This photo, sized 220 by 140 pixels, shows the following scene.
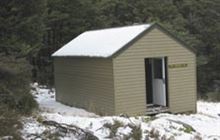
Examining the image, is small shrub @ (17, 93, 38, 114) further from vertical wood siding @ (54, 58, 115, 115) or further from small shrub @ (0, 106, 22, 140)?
vertical wood siding @ (54, 58, 115, 115)

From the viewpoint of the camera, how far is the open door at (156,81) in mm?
15703

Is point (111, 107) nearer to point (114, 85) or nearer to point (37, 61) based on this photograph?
point (114, 85)

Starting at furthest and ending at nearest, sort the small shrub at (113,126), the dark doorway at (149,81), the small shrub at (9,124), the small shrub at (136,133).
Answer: the dark doorway at (149,81), the small shrub at (136,133), the small shrub at (113,126), the small shrub at (9,124)

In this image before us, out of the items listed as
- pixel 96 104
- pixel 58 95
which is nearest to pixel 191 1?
pixel 58 95

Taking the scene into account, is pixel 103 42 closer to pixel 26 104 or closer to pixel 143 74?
pixel 143 74

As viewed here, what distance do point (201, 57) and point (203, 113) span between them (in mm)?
18527

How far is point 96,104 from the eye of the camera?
15547 millimetres

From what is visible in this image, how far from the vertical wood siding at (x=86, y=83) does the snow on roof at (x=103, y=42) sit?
0.28 meters

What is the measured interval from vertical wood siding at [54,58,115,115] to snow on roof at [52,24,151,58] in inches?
11.0

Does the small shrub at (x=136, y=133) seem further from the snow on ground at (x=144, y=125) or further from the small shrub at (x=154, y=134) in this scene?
the small shrub at (x=154, y=134)

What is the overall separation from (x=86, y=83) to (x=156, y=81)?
270 cm

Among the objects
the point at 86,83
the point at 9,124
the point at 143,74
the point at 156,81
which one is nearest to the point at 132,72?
the point at 143,74

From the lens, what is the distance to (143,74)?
1479 centimetres

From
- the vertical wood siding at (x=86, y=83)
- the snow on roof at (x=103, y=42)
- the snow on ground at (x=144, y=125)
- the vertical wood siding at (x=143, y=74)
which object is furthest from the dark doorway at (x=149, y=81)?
the vertical wood siding at (x=86, y=83)
